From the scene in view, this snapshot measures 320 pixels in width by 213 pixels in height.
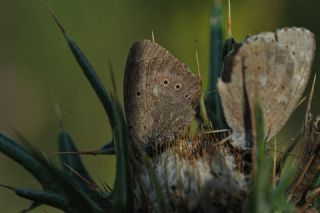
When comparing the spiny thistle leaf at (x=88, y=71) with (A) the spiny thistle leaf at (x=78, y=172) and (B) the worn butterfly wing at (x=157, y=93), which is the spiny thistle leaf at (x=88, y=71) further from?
(A) the spiny thistle leaf at (x=78, y=172)

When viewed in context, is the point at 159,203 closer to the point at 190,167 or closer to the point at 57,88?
the point at 190,167

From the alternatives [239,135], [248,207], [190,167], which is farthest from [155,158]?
[248,207]

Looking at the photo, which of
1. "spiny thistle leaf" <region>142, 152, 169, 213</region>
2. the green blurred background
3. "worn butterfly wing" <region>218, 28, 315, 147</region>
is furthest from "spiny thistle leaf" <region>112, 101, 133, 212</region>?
the green blurred background

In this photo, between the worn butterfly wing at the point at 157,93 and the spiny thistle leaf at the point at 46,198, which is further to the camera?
the worn butterfly wing at the point at 157,93

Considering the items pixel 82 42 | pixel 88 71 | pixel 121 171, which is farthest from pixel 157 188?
pixel 82 42

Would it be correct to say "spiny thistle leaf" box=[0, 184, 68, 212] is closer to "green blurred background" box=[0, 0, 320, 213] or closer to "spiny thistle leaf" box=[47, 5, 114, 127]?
"spiny thistle leaf" box=[47, 5, 114, 127]

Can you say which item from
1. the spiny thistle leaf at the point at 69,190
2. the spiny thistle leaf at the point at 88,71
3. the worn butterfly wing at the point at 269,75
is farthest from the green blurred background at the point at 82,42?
the spiny thistle leaf at the point at 69,190

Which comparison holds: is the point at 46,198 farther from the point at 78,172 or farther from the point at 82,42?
the point at 82,42
